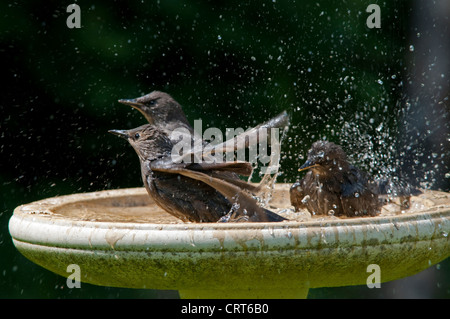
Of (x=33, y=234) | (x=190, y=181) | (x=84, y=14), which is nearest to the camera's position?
(x=33, y=234)

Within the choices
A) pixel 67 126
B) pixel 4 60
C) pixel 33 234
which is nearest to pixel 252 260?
pixel 33 234

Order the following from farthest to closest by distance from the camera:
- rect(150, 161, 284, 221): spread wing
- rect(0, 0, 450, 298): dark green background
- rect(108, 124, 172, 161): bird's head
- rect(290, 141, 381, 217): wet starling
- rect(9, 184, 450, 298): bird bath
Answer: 1. rect(0, 0, 450, 298): dark green background
2. rect(290, 141, 381, 217): wet starling
3. rect(108, 124, 172, 161): bird's head
4. rect(150, 161, 284, 221): spread wing
5. rect(9, 184, 450, 298): bird bath

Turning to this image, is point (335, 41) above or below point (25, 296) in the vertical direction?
above

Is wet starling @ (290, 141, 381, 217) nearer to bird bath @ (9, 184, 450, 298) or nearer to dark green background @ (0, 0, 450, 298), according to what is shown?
bird bath @ (9, 184, 450, 298)

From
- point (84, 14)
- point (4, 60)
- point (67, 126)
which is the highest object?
point (84, 14)

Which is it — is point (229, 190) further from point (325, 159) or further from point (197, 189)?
point (325, 159)

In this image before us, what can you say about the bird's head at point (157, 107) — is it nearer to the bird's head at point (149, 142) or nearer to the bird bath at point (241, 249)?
the bird's head at point (149, 142)

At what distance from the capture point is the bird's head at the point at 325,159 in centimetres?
324

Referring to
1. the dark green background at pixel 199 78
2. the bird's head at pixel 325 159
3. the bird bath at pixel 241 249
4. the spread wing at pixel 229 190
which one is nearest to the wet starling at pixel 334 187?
the bird's head at pixel 325 159

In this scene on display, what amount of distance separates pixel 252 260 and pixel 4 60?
3853 millimetres

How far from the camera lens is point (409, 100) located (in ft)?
17.8

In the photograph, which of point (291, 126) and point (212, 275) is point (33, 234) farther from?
point (291, 126)

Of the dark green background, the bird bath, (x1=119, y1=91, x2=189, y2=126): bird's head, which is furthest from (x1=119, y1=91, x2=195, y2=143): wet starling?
the bird bath

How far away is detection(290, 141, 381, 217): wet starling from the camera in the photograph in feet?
10.5
